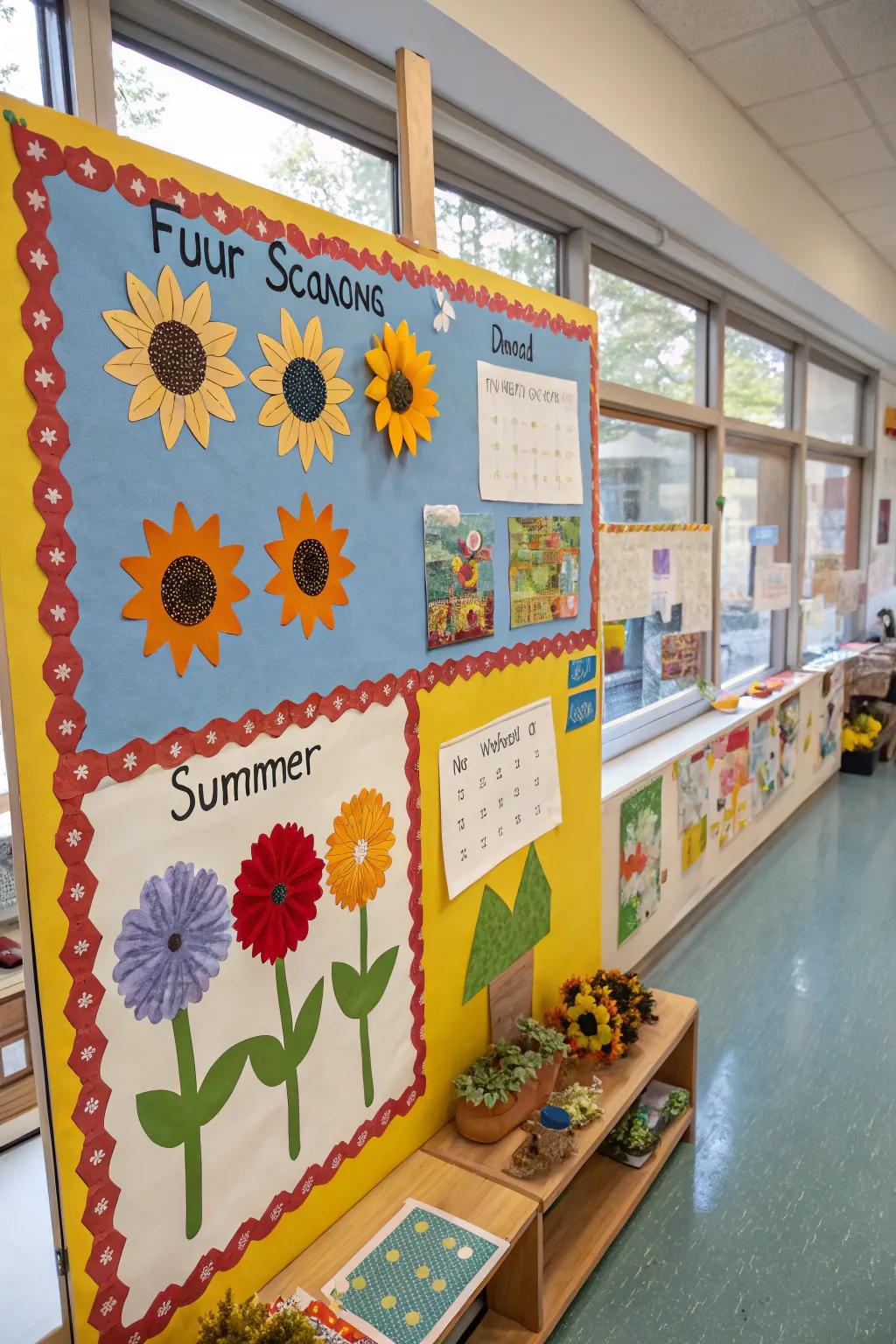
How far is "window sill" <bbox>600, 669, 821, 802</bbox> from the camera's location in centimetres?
274

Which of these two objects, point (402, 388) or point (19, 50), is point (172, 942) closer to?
point (402, 388)

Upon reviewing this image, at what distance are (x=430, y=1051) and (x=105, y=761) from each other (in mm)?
940

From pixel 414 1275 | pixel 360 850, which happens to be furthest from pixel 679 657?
pixel 414 1275

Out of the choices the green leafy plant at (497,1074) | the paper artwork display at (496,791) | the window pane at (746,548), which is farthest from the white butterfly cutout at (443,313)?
the window pane at (746,548)

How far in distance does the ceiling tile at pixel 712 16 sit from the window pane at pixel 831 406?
2774 mm

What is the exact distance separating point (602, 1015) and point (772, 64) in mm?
2699

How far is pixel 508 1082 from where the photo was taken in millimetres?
1670

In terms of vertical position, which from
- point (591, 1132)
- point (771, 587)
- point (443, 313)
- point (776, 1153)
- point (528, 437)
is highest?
point (443, 313)

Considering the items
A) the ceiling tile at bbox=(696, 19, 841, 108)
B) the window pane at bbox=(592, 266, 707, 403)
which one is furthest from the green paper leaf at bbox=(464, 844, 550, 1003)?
the ceiling tile at bbox=(696, 19, 841, 108)

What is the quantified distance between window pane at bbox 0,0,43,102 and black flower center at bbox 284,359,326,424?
564mm

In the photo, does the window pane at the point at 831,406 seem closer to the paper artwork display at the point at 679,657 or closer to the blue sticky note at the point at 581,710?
the paper artwork display at the point at 679,657

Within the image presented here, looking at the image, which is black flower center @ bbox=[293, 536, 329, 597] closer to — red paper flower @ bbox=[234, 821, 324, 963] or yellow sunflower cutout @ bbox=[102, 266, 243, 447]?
yellow sunflower cutout @ bbox=[102, 266, 243, 447]

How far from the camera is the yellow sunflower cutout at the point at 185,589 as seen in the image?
3.50 ft

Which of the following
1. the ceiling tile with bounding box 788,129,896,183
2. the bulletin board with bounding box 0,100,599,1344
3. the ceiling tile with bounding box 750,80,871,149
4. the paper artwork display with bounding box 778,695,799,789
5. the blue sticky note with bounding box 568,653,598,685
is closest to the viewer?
the bulletin board with bounding box 0,100,599,1344
